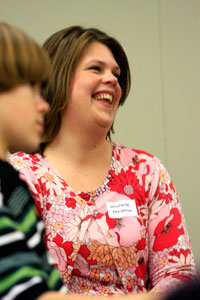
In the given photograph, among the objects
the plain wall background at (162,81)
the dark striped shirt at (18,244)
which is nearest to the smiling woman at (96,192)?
the dark striped shirt at (18,244)

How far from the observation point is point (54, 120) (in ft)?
4.58

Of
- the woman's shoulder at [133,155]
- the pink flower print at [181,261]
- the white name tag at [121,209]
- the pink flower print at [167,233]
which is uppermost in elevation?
the woman's shoulder at [133,155]

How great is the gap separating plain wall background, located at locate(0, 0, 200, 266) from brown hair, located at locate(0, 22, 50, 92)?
5.56ft

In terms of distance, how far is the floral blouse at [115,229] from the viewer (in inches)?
47.7

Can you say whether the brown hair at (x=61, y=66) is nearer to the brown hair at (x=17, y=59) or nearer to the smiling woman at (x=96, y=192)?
the smiling woman at (x=96, y=192)

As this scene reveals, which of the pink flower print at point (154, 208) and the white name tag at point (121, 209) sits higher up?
the white name tag at point (121, 209)

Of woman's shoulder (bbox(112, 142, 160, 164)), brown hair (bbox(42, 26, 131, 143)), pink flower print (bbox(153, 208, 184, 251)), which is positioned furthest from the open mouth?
pink flower print (bbox(153, 208, 184, 251))

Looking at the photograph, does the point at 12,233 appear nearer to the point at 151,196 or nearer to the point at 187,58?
the point at 151,196

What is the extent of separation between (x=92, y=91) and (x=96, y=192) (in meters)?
0.34

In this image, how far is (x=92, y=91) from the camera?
4.49 feet

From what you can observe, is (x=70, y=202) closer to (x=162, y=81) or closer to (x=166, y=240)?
(x=166, y=240)

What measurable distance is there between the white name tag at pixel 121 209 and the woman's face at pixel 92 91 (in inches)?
10.3

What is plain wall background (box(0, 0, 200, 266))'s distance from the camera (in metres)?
2.40

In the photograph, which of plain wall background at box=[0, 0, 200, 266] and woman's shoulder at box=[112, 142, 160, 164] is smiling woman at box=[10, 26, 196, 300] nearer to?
woman's shoulder at box=[112, 142, 160, 164]
